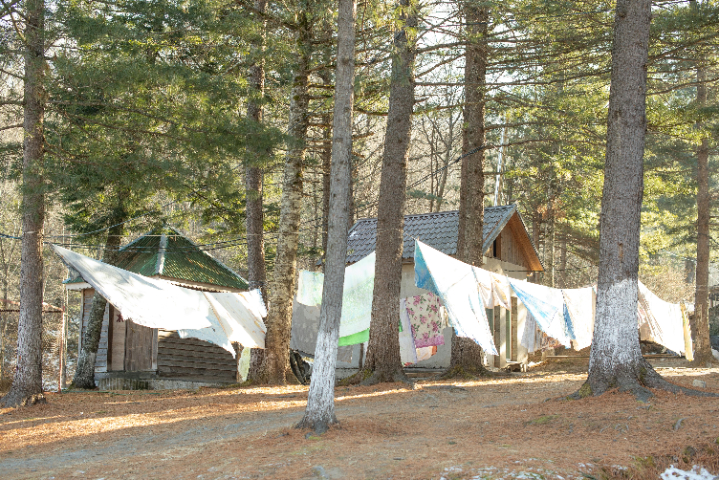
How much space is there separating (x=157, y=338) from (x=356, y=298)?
22.5 ft

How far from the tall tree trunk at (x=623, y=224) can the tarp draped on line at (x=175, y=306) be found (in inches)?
229

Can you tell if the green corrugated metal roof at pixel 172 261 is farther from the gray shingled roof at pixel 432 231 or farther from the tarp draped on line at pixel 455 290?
the tarp draped on line at pixel 455 290

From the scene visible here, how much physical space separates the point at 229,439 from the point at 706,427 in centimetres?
499

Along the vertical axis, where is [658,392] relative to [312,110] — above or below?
below

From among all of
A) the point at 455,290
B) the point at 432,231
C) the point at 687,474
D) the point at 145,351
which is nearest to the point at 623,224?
the point at 455,290

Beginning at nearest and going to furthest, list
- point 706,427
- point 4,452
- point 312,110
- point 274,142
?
1. point 706,427
2. point 4,452
3. point 274,142
4. point 312,110

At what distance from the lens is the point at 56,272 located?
96.1 feet

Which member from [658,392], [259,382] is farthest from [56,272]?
[658,392]

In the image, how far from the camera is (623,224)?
8195 millimetres

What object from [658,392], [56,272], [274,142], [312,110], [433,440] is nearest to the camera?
[433,440]

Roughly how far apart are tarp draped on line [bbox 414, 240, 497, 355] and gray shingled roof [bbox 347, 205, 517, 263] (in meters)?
6.17

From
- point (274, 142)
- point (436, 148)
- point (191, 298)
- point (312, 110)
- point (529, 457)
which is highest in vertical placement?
point (436, 148)

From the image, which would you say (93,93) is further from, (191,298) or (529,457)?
(529,457)

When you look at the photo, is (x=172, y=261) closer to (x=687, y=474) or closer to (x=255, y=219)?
(x=255, y=219)
